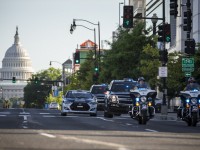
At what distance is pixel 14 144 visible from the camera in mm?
13320

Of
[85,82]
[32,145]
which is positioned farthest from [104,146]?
[85,82]

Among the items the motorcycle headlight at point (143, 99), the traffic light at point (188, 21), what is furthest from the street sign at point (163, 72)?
the motorcycle headlight at point (143, 99)

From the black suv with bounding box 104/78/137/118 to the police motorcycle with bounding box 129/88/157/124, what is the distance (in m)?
6.60

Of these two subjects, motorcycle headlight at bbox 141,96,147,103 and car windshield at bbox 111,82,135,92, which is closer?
motorcycle headlight at bbox 141,96,147,103

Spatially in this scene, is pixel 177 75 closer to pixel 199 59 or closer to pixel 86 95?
pixel 199 59

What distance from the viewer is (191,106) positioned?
82.0 feet

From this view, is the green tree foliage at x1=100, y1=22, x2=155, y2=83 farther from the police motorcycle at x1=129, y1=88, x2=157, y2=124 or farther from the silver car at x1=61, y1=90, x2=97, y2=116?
the police motorcycle at x1=129, y1=88, x2=157, y2=124

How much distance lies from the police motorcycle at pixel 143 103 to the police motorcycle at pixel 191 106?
1.14 meters

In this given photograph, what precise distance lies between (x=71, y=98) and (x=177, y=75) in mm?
17618

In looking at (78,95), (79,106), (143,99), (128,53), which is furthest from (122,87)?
(128,53)

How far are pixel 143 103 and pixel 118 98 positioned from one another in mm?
→ 7484

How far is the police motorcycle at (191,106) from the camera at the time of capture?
81.9 ft

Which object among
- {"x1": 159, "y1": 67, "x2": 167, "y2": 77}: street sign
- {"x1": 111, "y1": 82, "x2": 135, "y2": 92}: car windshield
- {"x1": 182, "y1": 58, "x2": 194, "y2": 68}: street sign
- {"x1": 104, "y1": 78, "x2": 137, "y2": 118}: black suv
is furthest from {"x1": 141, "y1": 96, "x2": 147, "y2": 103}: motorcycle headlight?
{"x1": 159, "y1": 67, "x2": 167, "y2": 77}: street sign

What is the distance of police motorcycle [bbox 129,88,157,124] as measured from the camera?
85.0 feet
